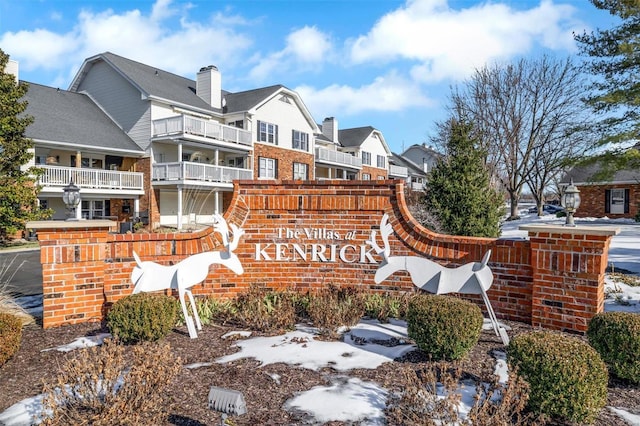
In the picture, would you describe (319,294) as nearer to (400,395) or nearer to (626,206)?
(400,395)

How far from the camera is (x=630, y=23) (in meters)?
10.5

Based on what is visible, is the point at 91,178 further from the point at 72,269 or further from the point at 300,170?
the point at 72,269

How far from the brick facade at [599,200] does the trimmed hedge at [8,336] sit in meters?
32.3

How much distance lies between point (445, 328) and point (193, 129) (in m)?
21.8

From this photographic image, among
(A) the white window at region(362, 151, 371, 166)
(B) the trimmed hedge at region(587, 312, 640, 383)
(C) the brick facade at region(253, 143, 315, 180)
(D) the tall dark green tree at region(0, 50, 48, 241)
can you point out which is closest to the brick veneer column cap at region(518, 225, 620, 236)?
(B) the trimmed hedge at region(587, 312, 640, 383)

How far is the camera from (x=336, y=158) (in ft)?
117

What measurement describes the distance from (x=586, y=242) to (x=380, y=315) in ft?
8.75

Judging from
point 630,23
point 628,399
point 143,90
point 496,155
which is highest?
point 143,90

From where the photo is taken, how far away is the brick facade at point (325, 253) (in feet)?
15.6

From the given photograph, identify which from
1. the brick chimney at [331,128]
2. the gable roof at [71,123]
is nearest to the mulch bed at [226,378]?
the gable roof at [71,123]

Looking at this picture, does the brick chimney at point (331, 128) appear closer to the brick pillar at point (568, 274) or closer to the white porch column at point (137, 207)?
the white porch column at point (137, 207)

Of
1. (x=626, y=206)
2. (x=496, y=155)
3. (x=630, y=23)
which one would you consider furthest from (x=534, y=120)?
(x=630, y=23)

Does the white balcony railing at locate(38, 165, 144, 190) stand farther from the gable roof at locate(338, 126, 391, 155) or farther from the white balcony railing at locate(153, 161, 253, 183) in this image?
the gable roof at locate(338, 126, 391, 155)

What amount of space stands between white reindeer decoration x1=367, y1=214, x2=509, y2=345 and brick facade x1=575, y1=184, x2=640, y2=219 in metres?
28.3
